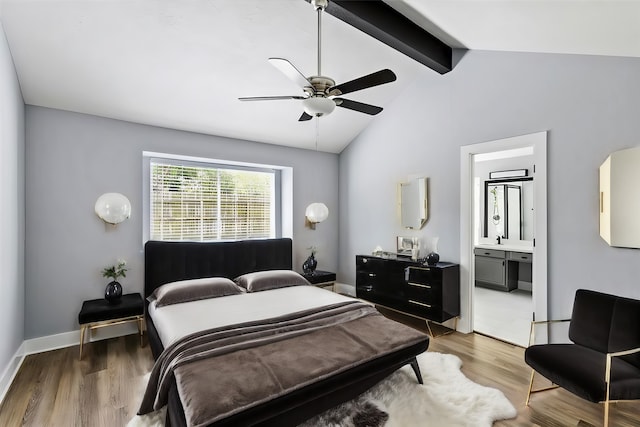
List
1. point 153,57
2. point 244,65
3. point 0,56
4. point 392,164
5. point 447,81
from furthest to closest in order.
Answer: point 392,164 < point 447,81 < point 244,65 < point 153,57 < point 0,56

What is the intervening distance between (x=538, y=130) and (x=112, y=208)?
4430 millimetres

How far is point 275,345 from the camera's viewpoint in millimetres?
2186

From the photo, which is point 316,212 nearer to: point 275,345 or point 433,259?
point 433,259

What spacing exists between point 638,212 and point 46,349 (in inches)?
215

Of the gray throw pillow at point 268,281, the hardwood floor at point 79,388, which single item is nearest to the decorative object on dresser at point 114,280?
the hardwood floor at point 79,388

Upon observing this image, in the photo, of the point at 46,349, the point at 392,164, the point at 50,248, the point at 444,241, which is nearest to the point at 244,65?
the point at 392,164

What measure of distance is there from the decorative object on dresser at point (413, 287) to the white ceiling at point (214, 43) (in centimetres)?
237

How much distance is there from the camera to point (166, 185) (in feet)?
13.2

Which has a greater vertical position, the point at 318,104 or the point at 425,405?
the point at 318,104

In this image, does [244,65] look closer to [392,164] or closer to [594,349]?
[392,164]

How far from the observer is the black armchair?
1.83 meters

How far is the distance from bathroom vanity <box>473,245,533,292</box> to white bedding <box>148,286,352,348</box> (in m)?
3.44

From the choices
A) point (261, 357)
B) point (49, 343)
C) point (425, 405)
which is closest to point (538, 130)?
point (425, 405)

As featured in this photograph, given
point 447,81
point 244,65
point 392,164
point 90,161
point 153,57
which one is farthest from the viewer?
point 392,164
